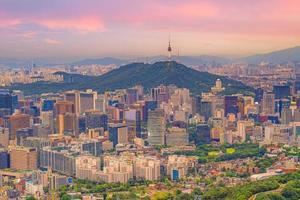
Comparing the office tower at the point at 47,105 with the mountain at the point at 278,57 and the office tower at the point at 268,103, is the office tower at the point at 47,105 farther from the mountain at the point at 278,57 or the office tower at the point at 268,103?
the office tower at the point at 268,103

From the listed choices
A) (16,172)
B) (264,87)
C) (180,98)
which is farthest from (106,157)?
(264,87)

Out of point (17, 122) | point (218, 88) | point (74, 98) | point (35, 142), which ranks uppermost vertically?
point (218, 88)

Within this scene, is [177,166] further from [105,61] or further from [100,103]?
[105,61]

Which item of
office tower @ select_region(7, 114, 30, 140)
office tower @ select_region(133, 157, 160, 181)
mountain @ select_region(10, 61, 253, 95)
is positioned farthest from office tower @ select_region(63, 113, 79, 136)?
office tower @ select_region(133, 157, 160, 181)

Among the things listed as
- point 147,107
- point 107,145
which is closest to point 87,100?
point 147,107

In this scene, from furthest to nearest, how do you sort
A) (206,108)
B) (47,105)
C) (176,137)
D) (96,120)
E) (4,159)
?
1. (47,105)
2. (206,108)
3. (96,120)
4. (176,137)
5. (4,159)

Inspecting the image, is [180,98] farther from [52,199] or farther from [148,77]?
[52,199]
